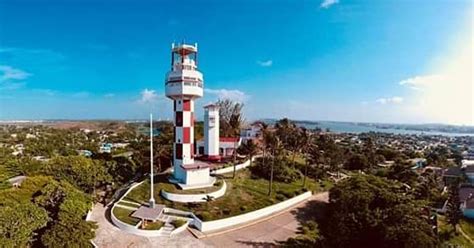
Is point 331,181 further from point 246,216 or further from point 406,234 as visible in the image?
point 406,234

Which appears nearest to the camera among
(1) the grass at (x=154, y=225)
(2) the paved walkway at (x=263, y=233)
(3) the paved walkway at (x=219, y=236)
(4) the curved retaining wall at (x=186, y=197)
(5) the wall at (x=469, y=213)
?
(3) the paved walkway at (x=219, y=236)

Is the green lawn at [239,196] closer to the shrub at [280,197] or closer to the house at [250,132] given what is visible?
the shrub at [280,197]

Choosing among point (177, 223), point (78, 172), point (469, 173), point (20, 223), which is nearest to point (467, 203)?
point (469, 173)

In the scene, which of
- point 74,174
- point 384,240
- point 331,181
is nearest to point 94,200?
point 74,174

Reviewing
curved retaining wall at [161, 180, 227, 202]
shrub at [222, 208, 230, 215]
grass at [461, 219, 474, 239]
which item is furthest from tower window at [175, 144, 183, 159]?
grass at [461, 219, 474, 239]

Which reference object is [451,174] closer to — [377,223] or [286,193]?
[286,193]

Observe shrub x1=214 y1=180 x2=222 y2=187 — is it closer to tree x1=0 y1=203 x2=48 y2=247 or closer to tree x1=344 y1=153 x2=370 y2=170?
tree x1=0 y1=203 x2=48 y2=247

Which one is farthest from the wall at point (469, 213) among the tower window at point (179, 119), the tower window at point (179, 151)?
the tower window at point (179, 119)
